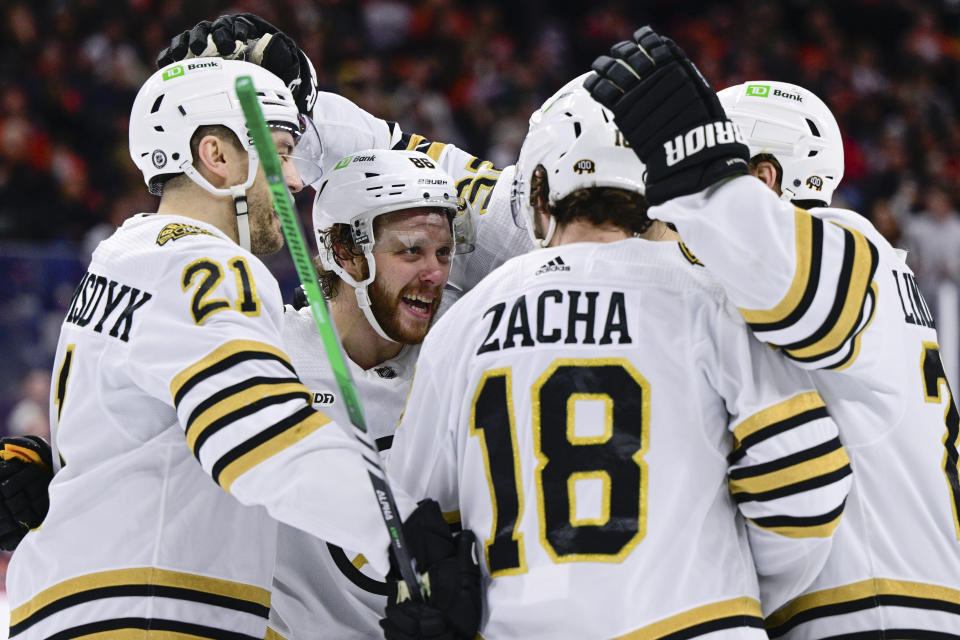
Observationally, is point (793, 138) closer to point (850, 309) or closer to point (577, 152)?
point (577, 152)

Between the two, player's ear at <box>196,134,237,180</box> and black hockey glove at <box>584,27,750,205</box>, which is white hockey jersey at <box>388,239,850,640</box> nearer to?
black hockey glove at <box>584,27,750,205</box>

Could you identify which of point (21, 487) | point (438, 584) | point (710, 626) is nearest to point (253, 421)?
point (438, 584)

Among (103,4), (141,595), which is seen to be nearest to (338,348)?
(141,595)

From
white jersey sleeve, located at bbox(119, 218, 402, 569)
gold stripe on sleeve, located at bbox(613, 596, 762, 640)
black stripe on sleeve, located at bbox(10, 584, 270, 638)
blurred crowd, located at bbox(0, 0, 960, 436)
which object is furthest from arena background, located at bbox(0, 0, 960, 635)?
gold stripe on sleeve, located at bbox(613, 596, 762, 640)

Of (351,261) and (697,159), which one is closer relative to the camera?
(697,159)

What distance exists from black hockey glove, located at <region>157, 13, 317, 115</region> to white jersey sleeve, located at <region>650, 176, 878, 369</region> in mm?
1404

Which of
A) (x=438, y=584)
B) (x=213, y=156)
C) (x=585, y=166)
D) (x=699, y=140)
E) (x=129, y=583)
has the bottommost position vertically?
(x=438, y=584)

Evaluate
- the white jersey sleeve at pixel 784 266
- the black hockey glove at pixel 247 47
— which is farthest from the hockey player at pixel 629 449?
the black hockey glove at pixel 247 47

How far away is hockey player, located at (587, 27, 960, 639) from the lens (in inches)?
72.7

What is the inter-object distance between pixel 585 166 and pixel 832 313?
519mm

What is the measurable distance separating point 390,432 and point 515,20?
7995 millimetres

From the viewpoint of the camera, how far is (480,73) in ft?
30.7

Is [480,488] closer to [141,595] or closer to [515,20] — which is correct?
[141,595]

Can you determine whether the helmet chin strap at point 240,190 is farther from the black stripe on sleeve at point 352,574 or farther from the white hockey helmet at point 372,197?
the black stripe on sleeve at point 352,574
